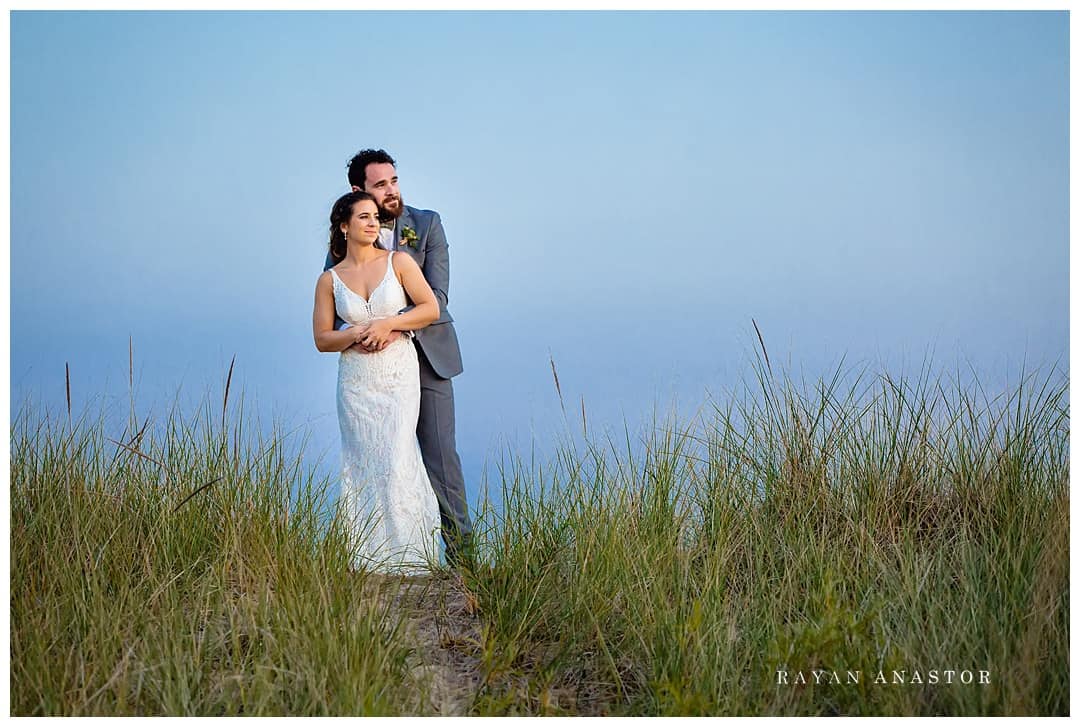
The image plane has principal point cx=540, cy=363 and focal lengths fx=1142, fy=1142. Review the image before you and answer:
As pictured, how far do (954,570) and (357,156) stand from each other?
3524 mm

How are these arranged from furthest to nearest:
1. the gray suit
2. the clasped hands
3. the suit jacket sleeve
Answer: the suit jacket sleeve < the gray suit < the clasped hands

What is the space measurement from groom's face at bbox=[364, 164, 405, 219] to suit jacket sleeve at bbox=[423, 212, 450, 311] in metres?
0.23

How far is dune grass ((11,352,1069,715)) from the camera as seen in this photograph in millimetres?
3740

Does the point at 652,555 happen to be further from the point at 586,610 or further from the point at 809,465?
the point at 809,465

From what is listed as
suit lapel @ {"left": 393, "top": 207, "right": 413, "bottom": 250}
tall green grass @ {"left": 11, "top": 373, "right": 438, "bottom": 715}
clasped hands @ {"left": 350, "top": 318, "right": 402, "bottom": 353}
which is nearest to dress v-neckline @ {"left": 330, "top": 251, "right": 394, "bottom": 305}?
clasped hands @ {"left": 350, "top": 318, "right": 402, "bottom": 353}

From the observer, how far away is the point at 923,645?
153 inches

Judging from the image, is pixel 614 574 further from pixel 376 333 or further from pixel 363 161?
pixel 363 161

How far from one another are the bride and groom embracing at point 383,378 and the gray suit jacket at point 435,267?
0.10 feet

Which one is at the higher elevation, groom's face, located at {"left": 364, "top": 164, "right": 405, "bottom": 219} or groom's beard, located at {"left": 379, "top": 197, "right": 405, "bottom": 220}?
groom's face, located at {"left": 364, "top": 164, "right": 405, "bottom": 219}

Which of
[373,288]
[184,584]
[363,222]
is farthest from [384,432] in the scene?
[184,584]

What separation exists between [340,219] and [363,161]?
415 mm

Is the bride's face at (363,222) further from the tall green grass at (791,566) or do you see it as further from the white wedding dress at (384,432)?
the tall green grass at (791,566)

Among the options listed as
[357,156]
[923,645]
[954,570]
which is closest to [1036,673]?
[923,645]

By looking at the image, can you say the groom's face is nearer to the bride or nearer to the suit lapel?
the suit lapel
